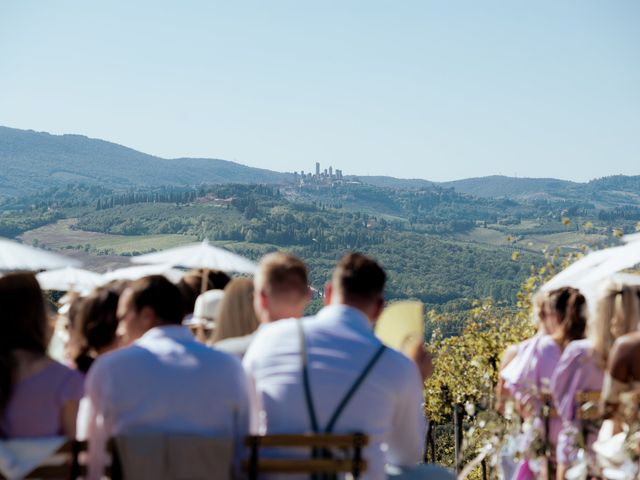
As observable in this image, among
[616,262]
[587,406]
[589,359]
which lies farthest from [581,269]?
[587,406]

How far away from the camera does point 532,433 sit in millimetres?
6230

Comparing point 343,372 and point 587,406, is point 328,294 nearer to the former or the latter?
point 343,372

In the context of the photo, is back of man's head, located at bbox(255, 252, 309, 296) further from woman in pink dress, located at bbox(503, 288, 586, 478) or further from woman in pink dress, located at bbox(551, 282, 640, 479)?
woman in pink dress, located at bbox(503, 288, 586, 478)

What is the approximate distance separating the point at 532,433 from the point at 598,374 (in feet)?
1.99

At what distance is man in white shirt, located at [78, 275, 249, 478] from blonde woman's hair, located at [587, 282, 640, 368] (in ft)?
6.52

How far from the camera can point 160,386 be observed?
4.06 m

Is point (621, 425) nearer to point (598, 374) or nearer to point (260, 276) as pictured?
point (598, 374)

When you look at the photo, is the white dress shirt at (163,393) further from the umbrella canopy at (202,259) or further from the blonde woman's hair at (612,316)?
the umbrella canopy at (202,259)

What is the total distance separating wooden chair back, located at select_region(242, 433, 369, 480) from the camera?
4082 mm

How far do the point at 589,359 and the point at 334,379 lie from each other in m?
2.08

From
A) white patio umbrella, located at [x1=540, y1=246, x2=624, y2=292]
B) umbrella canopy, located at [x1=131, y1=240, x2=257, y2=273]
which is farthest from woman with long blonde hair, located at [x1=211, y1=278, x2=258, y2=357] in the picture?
umbrella canopy, located at [x1=131, y1=240, x2=257, y2=273]

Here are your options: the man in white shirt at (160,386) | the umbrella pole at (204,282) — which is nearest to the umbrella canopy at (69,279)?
the umbrella pole at (204,282)

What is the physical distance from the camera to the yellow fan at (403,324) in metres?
5.03

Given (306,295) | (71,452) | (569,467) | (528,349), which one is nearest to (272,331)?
(306,295)
